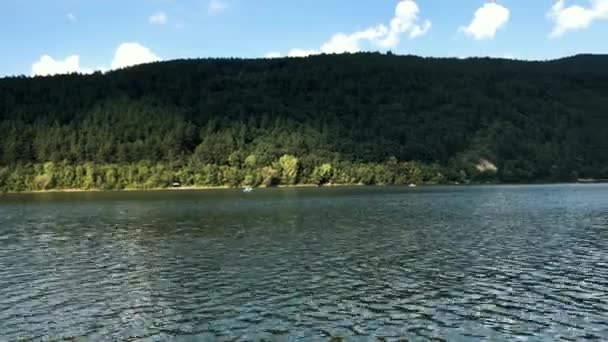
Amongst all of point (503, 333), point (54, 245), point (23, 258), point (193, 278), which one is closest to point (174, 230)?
point (54, 245)

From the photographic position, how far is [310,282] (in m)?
41.2

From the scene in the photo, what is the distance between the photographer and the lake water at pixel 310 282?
99.4ft

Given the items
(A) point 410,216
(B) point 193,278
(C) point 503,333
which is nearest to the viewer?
(C) point 503,333

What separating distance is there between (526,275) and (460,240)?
19.4 meters

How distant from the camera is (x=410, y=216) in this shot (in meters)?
91.7

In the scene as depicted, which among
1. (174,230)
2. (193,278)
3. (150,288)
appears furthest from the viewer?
(174,230)

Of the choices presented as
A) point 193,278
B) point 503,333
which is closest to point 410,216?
point 193,278

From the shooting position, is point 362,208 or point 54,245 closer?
point 54,245

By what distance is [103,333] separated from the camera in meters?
30.1

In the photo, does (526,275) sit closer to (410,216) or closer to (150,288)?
(150,288)

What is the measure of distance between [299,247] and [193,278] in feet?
53.7

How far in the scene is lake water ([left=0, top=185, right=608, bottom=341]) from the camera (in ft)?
99.4

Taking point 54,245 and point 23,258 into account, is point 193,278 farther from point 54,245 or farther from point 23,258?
point 54,245

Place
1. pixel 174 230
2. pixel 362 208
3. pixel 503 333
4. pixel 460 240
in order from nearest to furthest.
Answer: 1. pixel 503 333
2. pixel 460 240
3. pixel 174 230
4. pixel 362 208
